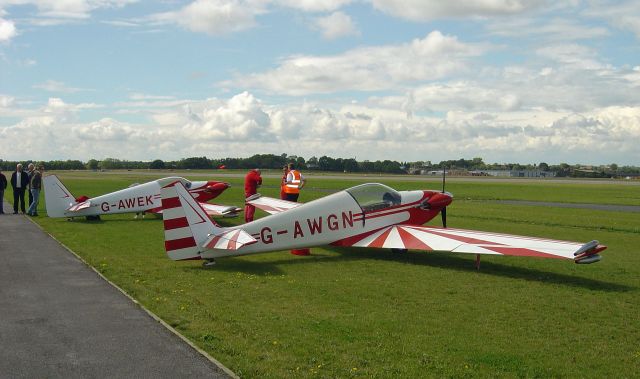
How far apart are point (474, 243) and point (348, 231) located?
9.13ft

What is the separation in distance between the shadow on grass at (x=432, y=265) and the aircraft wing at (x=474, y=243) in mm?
552

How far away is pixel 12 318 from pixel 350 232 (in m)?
6.81

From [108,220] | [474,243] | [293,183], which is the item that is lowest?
[108,220]

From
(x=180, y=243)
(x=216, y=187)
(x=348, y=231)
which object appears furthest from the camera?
(x=216, y=187)

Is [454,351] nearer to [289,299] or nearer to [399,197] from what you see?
[289,299]

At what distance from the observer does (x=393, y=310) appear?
7.74 meters

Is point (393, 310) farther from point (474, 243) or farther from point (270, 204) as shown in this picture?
point (270, 204)

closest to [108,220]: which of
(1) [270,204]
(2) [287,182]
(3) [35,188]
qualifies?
(3) [35,188]

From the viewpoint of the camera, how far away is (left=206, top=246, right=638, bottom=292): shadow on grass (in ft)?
32.1

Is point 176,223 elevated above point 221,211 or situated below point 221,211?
above

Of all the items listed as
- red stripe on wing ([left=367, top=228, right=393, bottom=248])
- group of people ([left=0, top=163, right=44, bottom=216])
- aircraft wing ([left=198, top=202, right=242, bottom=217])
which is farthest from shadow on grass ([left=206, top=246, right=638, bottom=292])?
group of people ([left=0, top=163, right=44, bottom=216])

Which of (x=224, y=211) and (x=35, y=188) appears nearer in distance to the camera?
(x=224, y=211)

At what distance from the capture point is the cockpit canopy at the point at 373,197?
12.6 metres

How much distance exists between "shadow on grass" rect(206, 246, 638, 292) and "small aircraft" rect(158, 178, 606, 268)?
14.3 inches
